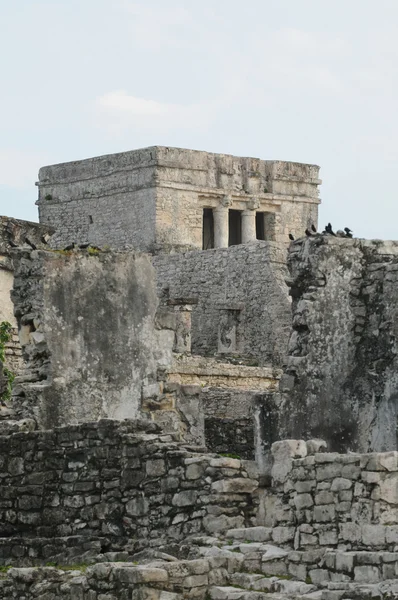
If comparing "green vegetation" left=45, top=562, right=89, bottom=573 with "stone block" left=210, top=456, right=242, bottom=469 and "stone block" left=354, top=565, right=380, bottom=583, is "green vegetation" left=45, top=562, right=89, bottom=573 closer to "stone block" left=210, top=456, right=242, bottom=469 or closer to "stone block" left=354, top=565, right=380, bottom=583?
"stone block" left=210, top=456, right=242, bottom=469

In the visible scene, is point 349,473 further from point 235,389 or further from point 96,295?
point 235,389

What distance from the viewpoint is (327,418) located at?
48.2ft

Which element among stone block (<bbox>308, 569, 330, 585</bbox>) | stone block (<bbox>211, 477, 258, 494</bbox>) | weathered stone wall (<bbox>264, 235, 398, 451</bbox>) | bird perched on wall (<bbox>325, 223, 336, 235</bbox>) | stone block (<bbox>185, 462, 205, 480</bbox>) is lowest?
stone block (<bbox>308, 569, 330, 585</bbox>)

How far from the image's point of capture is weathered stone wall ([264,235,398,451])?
1457cm

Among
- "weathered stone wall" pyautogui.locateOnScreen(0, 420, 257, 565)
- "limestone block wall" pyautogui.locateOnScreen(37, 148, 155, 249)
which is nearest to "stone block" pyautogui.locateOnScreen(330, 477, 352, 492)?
"weathered stone wall" pyautogui.locateOnScreen(0, 420, 257, 565)

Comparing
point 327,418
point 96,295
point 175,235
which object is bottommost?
point 327,418

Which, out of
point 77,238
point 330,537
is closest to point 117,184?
point 77,238

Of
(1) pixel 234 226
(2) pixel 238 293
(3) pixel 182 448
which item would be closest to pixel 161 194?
(1) pixel 234 226

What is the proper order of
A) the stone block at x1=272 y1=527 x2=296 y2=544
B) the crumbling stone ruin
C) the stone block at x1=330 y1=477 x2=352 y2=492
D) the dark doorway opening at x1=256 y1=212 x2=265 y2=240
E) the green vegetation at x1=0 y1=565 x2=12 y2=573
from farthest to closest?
the dark doorway opening at x1=256 y1=212 x2=265 y2=240
the green vegetation at x1=0 y1=565 x2=12 y2=573
the stone block at x1=272 y1=527 x2=296 y2=544
the crumbling stone ruin
the stone block at x1=330 y1=477 x2=352 y2=492

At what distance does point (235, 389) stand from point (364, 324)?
10.00m

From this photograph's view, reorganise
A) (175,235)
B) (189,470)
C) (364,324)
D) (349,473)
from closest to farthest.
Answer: (349,473) < (189,470) < (364,324) < (175,235)

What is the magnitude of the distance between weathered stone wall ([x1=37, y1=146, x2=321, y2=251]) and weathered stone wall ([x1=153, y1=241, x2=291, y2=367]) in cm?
345

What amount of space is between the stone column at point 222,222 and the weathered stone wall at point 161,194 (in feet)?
0.37

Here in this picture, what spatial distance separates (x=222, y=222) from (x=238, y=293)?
559cm
